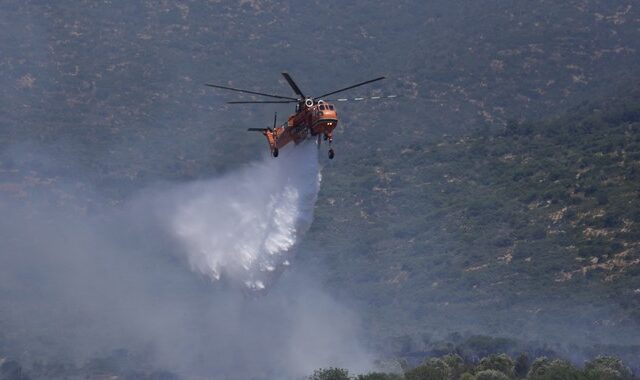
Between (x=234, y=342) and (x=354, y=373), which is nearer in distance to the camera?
(x=354, y=373)

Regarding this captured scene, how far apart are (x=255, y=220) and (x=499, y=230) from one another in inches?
1829

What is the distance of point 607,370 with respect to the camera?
70062 mm

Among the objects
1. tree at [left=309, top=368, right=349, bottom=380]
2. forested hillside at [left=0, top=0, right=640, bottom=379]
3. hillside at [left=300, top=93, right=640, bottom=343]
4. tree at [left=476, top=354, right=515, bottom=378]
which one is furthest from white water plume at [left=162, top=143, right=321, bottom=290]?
hillside at [left=300, top=93, right=640, bottom=343]

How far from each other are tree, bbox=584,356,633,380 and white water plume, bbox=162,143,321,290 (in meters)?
15.7

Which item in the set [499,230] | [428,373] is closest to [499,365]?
[428,373]

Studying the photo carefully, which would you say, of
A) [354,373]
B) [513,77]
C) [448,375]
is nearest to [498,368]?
[448,375]

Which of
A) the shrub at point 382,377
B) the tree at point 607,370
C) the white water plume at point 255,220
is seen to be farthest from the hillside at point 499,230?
the white water plume at point 255,220

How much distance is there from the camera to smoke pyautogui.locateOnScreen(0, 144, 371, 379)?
234 feet

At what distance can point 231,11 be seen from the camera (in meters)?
168

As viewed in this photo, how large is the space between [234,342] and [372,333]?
1192cm

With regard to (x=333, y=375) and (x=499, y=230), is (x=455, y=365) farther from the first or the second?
(x=499, y=230)

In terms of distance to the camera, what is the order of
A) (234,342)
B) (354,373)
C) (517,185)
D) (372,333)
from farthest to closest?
(517,185)
(372,333)
(234,342)
(354,373)

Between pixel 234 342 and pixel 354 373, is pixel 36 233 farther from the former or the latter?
pixel 354 373

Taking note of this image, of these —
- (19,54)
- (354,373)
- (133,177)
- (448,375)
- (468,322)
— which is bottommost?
(448,375)
